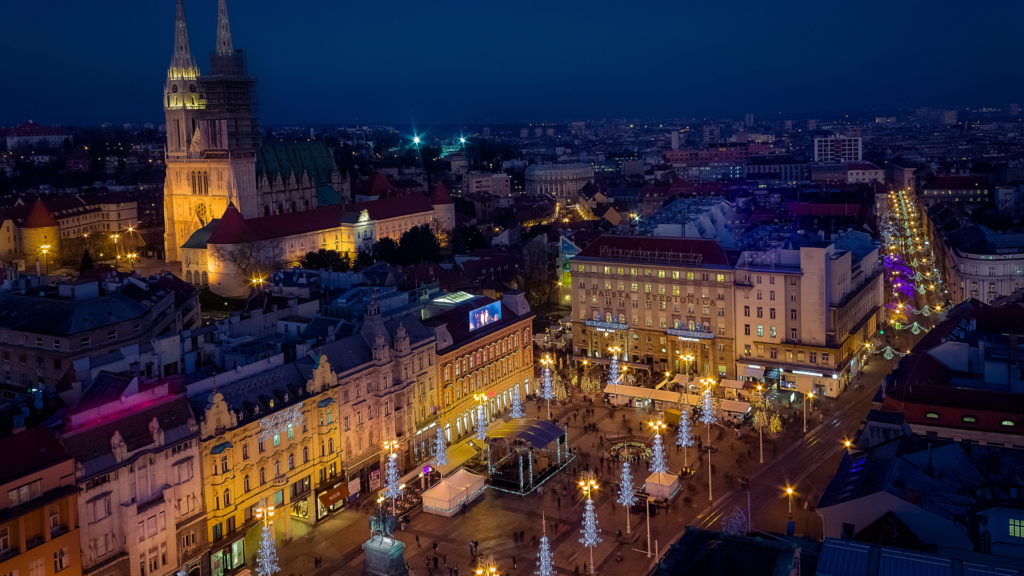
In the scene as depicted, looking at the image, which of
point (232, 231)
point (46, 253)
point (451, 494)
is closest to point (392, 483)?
point (451, 494)

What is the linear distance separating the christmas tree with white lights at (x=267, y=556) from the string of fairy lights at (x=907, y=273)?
50.1 m

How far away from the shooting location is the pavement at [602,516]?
4131 centimetres

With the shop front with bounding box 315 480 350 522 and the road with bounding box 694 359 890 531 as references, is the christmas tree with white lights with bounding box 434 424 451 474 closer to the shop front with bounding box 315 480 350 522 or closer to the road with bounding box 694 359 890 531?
the shop front with bounding box 315 480 350 522

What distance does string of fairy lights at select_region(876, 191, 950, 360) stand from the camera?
83.1 meters

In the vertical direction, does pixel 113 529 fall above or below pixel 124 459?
below

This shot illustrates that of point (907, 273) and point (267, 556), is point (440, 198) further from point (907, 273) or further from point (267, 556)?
point (267, 556)

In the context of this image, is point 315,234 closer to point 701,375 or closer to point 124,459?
point 701,375

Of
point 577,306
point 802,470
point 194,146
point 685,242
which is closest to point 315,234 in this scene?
point 194,146

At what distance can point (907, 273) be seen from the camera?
10419cm

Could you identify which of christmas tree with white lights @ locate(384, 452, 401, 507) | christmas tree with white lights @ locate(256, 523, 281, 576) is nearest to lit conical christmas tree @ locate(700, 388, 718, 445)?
christmas tree with white lights @ locate(384, 452, 401, 507)

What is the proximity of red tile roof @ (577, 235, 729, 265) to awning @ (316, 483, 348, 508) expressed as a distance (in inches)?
1291

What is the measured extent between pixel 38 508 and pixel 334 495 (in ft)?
52.8

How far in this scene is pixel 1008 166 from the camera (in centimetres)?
17338

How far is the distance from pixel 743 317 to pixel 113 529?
150ft
